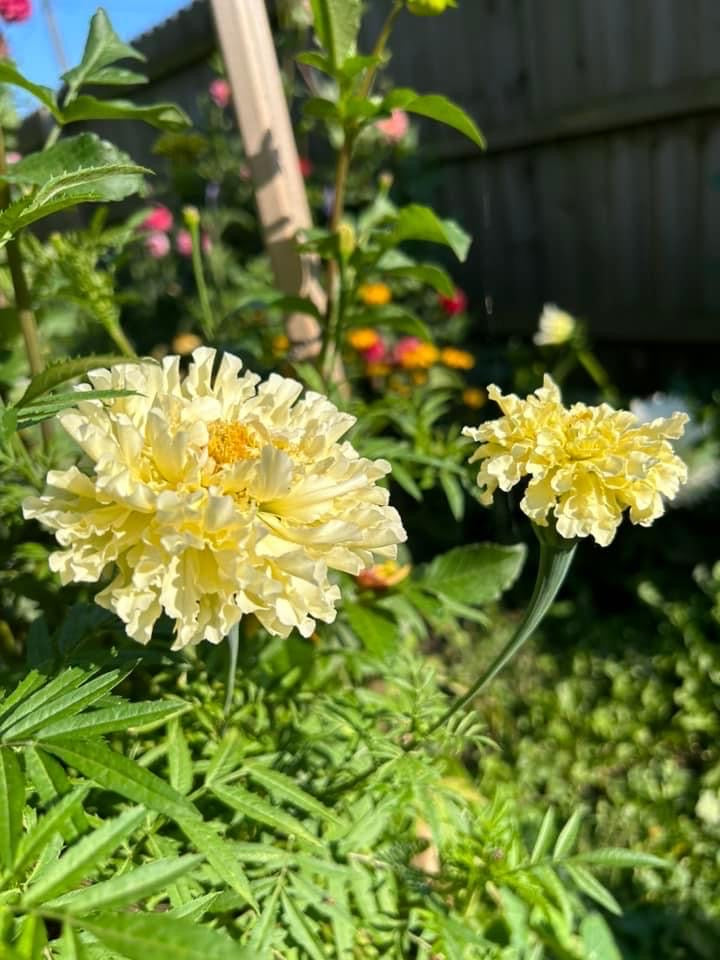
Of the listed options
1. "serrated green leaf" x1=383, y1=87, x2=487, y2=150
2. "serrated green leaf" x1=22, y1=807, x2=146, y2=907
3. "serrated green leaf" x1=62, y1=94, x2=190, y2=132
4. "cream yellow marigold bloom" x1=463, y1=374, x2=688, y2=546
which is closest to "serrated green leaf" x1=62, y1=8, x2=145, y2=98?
"serrated green leaf" x1=62, y1=94, x2=190, y2=132

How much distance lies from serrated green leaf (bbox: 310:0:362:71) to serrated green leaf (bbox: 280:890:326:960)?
100 centimetres

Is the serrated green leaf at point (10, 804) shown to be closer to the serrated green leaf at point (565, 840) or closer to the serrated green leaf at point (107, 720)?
the serrated green leaf at point (107, 720)

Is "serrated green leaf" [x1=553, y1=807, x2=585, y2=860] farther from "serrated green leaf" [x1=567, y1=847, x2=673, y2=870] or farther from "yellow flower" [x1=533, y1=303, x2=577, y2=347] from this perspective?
"yellow flower" [x1=533, y1=303, x2=577, y2=347]

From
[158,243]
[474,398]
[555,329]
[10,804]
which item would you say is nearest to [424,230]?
[10,804]

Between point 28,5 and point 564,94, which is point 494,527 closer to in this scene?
point 564,94

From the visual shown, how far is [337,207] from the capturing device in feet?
4.00

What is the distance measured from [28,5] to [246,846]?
3.84ft

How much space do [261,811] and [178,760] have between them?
12cm

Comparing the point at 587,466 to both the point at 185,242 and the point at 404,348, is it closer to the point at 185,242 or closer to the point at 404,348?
the point at 404,348

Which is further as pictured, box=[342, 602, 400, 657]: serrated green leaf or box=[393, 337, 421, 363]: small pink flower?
box=[393, 337, 421, 363]: small pink flower

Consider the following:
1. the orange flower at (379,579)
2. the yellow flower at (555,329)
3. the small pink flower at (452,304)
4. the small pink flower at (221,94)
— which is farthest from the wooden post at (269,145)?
the small pink flower at (221,94)

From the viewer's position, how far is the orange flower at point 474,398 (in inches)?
106

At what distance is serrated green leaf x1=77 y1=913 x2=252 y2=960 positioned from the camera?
407 millimetres

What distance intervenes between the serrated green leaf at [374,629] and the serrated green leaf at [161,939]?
2.07 feet
